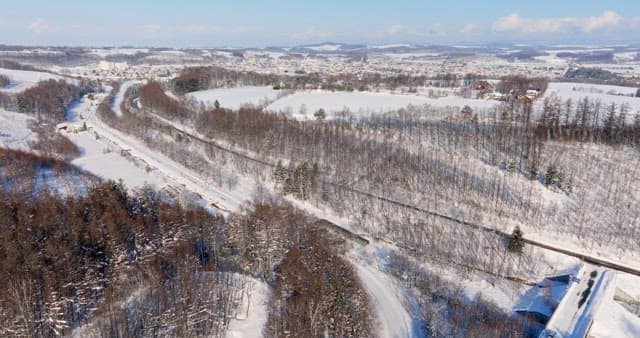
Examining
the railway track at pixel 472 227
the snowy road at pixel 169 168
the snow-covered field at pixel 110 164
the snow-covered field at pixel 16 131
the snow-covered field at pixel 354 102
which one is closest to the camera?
the railway track at pixel 472 227

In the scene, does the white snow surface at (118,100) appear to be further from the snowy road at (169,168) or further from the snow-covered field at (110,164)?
the snow-covered field at (110,164)

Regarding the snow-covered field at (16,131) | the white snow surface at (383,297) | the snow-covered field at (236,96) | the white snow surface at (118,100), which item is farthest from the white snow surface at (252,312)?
the white snow surface at (118,100)

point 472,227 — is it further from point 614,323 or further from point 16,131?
point 16,131

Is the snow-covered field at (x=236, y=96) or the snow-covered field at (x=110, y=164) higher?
the snow-covered field at (x=236, y=96)

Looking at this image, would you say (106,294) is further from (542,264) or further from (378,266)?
(542,264)

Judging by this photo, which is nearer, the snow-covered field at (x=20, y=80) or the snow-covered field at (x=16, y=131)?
the snow-covered field at (x=16, y=131)

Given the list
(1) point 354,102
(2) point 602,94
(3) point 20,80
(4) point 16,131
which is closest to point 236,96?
(1) point 354,102

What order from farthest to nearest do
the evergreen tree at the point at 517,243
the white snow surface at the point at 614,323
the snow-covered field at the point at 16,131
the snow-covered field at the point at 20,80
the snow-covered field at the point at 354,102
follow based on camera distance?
the snow-covered field at the point at 20,80 < the snow-covered field at the point at 354,102 < the snow-covered field at the point at 16,131 < the evergreen tree at the point at 517,243 < the white snow surface at the point at 614,323

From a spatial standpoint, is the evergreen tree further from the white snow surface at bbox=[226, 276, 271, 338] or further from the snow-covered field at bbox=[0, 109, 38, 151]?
the snow-covered field at bbox=[0, 109, 38, 151]
